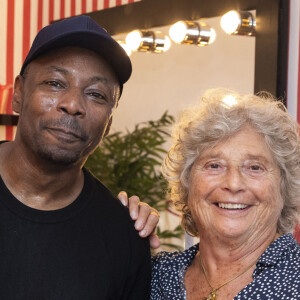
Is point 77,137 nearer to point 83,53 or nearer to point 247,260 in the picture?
point 83,53

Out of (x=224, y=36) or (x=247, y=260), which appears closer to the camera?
(x=247, y=260)

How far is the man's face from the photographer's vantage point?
155 centimetres

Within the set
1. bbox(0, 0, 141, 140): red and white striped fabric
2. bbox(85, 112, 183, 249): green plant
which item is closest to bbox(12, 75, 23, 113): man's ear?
bbox(85, 112, 183, 249): green plant

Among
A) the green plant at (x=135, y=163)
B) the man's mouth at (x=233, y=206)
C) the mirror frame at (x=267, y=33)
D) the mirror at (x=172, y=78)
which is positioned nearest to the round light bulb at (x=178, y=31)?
the mirror frame at (x=267, y=33)

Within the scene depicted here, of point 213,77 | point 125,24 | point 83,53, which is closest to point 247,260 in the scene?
point 83,53

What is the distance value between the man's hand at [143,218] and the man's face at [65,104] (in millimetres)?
267

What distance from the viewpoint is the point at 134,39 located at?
347 centimetres

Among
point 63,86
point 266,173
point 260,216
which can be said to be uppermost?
point 63,86

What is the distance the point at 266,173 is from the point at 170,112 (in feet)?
8.75

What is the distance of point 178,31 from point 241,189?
1.63 metres

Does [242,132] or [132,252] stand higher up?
[242,132]

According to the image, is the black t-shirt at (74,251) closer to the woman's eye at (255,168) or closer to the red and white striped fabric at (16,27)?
the woman's eye at (255,168)

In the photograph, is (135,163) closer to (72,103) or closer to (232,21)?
(232,21)

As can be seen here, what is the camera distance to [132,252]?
1.73 m
